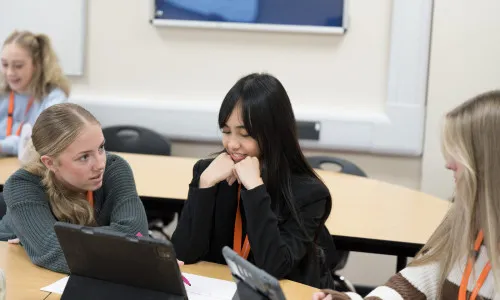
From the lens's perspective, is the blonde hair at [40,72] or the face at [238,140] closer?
the face at [238,140]

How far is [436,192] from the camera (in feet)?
13.9

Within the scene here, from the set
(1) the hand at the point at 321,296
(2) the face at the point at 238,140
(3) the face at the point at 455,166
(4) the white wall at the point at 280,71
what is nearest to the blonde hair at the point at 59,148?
(2) the face at the point at 238,140

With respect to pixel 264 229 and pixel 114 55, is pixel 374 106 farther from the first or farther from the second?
pixel 264 229

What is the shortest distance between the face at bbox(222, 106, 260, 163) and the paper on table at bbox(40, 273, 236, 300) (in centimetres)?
42

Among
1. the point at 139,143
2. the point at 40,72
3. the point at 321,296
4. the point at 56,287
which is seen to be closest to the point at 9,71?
the point at 40,72

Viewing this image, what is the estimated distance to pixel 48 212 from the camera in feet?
6.77

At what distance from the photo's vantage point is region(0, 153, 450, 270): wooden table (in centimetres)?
262

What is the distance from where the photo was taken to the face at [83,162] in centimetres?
207

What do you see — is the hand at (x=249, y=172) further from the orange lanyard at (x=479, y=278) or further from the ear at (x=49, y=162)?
the orange lanyard at (x=479, y=278)

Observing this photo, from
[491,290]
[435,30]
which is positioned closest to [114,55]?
[435,30]

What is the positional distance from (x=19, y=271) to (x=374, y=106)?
9.09 ft

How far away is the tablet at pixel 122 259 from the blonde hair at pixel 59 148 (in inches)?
16.8

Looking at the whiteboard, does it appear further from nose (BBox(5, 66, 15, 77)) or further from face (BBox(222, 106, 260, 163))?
face (BBox(222, 106, 260, 163))

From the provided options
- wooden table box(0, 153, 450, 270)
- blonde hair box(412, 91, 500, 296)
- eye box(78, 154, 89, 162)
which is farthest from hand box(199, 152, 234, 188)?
blonde hair box(412, 91, 500, 296)
